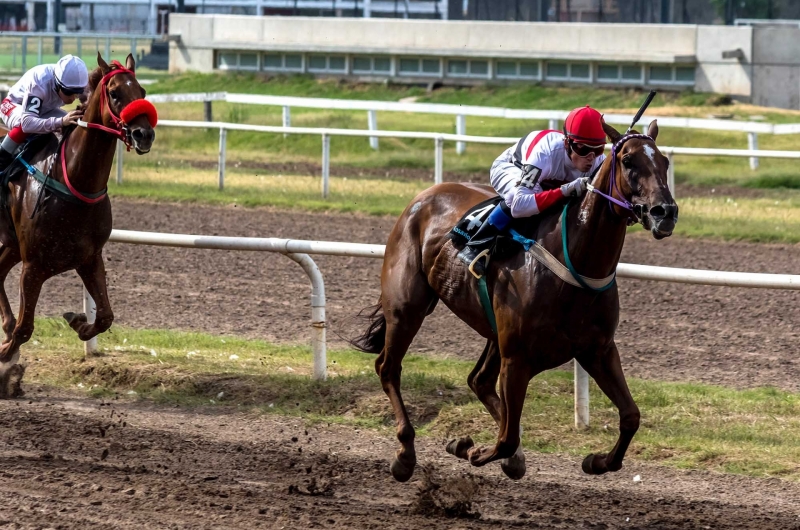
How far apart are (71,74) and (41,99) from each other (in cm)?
26

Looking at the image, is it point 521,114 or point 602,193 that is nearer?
point 602,193

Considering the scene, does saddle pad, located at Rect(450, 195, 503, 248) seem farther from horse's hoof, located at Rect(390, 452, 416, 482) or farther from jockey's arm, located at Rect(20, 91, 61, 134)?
jockey's arm, located at Rect(20, 91, 61, 134)

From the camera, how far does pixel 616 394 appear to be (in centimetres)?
510

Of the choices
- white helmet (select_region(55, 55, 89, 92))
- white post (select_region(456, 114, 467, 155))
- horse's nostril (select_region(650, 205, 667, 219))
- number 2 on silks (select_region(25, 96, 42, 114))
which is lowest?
white post (select_region(456, 114, 467, 155))

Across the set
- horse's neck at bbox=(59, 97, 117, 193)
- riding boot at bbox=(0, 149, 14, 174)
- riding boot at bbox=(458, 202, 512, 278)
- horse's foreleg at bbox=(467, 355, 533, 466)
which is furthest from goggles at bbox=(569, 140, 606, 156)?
riding boot at bbox=(0, 149, 14, 174)

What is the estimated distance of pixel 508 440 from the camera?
16.9ft

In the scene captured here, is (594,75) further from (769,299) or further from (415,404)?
(415,404)

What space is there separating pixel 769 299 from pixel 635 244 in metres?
2.69

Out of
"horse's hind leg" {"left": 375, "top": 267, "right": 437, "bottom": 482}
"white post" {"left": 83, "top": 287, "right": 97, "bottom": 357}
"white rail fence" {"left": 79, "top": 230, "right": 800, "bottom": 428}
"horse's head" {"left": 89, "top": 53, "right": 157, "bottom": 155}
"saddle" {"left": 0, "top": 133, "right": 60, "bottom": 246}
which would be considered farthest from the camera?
"white post" {"left": 83, "top": 287, "right": 97, "bottom": 357}

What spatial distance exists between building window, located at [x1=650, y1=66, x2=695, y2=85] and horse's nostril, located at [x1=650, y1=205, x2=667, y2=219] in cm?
1867

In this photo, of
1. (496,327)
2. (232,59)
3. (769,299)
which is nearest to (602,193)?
(496,327)

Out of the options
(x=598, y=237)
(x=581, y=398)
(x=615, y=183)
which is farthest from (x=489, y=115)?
(x=615, y=183)

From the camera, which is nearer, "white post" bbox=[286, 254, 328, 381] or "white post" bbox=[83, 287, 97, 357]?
"white post" bbox=[286, 254, 328, 381]

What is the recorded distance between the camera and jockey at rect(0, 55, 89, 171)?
7.09 meters
